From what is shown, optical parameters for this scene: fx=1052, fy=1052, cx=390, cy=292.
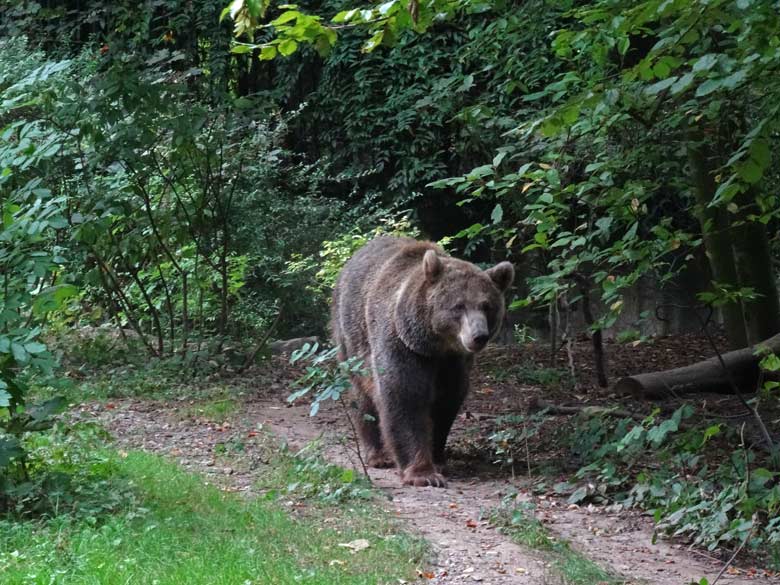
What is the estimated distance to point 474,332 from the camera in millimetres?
7676

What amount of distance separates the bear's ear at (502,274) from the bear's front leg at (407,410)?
840 millimetres

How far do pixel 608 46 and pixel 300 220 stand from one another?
8899 mm

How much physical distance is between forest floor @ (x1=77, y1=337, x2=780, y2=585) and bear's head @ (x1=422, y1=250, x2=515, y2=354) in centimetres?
109

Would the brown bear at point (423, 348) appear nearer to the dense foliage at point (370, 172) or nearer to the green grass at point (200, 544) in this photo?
the dense foliage at point (370, 172)

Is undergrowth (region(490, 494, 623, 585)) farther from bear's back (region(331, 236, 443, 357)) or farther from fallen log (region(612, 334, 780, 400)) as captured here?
fallen log (region(612, 334, 780, 400))

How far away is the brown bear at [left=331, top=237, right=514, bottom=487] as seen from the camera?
25.9 ft

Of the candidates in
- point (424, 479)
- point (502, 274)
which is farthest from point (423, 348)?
point (424, 479)

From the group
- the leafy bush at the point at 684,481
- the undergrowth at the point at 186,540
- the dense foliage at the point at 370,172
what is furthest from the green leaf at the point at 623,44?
the undergrowth at the point at 186,540

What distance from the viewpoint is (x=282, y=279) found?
47.1 feet

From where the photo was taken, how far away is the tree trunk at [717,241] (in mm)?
9250

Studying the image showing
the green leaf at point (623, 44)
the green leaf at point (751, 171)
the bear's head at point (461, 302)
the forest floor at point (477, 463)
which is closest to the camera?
the green leaf at point (751, 171)

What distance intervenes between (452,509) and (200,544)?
2061 millimetres

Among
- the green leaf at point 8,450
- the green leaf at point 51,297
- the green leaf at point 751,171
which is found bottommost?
the green leaf at point 8,450

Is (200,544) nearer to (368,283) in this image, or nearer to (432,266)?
(432,266)
